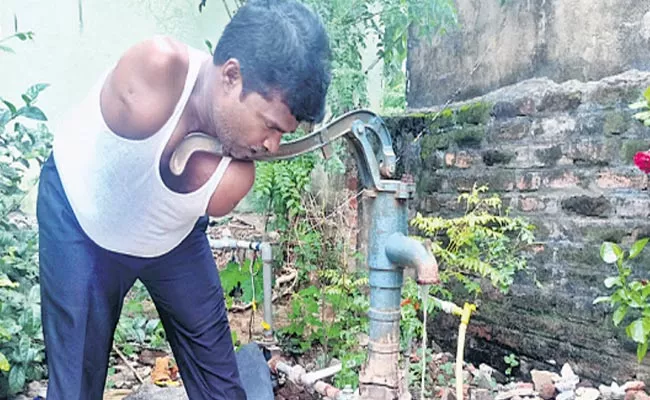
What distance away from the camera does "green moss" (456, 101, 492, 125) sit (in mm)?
1705

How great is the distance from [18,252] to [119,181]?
0.79 meters

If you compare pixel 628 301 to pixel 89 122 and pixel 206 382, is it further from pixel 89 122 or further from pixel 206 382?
pixel 89 122

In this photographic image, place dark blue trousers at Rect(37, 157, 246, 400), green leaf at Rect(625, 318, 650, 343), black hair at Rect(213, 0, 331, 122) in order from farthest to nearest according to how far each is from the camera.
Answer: green leaf at Rect(625, 318, 650, 343) → dark blue trousers at Rect(37, 157, 246, 400) → black hair at Rect(213, 0, 331, 122)

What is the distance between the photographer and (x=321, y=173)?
2059 mm

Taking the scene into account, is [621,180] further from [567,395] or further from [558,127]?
[567,395]

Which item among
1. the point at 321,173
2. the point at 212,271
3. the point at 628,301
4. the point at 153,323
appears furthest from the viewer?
the point at 321,173

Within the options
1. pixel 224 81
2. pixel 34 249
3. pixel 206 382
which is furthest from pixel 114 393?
pixel 224 81

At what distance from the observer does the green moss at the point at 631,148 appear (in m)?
1.34

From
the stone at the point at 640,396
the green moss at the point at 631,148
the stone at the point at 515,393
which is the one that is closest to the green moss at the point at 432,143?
the green moss at the point at 631,148

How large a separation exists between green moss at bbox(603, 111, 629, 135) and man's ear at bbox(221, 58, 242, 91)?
104 centimetres

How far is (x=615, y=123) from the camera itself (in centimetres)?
139

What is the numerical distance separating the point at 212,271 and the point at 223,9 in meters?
0.56

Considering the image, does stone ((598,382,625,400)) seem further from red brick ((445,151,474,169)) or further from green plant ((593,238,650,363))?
red brick ((445,151,474,169))

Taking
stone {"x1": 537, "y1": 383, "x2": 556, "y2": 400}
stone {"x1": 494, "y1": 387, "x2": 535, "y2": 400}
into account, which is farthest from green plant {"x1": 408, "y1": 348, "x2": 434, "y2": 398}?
stone {"x1": 537, "y1": 383, "x2": 556, "y2": 400}
